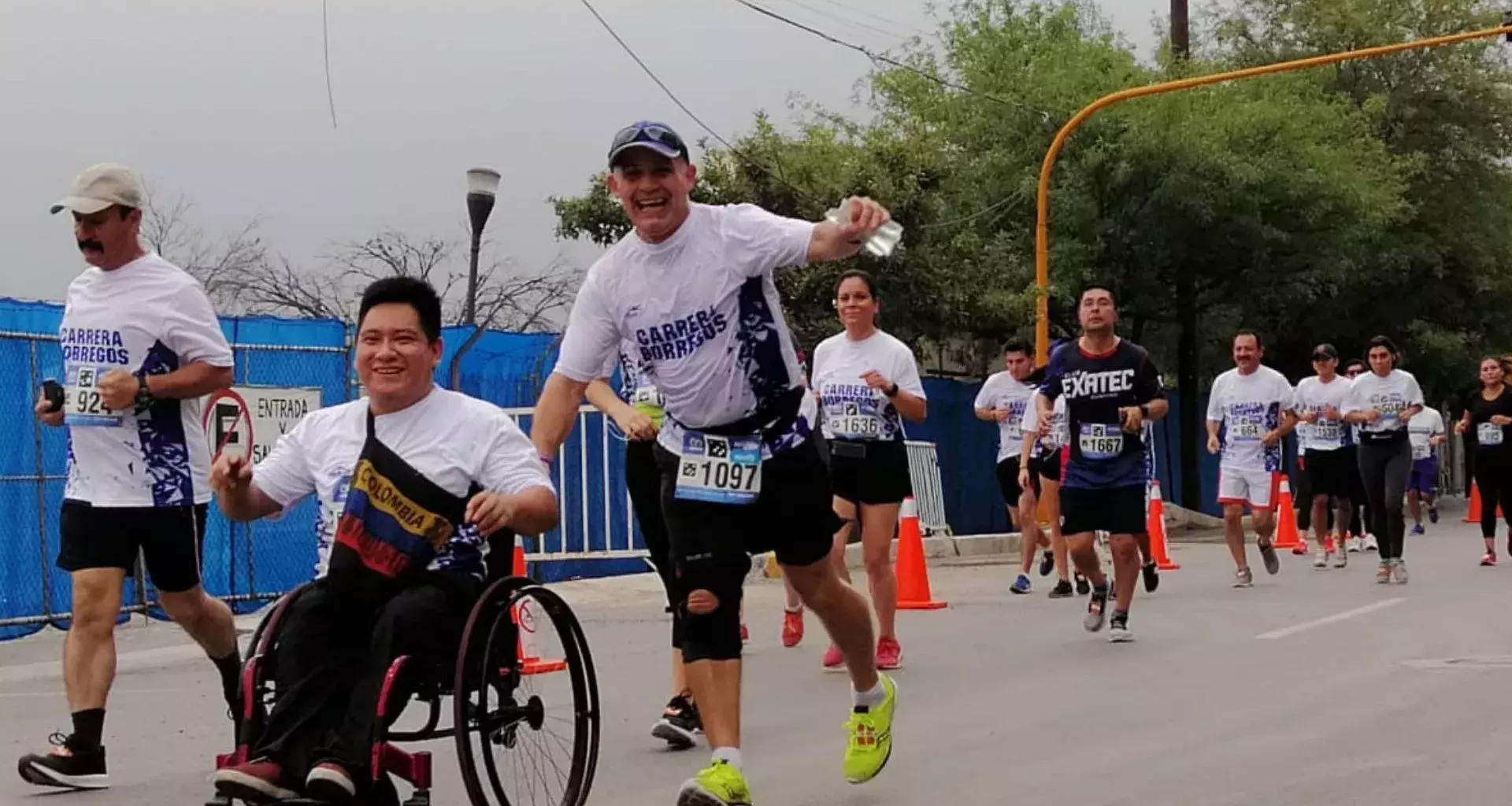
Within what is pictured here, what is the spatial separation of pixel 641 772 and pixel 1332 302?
29.0m

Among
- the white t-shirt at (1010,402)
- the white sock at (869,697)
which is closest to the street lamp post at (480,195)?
the white t-shirt at (1010,402)

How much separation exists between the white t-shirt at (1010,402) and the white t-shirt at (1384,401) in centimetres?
274

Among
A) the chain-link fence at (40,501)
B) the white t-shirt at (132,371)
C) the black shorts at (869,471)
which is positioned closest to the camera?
the white t-shirt at (132,371)

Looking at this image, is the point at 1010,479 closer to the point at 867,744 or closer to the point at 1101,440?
the point at 1101,440

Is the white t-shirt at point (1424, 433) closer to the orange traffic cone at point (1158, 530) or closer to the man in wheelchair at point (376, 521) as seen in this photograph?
the orange traffic cone at point (1158, 530)

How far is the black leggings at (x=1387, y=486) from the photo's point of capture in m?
15.0

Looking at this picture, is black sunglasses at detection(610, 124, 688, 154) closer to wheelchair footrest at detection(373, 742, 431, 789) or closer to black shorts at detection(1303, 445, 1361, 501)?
wheelchair footrest at detection(373, 742, 431, 789)

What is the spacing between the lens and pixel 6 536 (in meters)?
12.1

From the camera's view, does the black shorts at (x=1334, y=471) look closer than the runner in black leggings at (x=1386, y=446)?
No

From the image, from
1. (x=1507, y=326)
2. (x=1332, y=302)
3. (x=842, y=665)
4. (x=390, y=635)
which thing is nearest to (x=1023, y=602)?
(x=842, y=665)

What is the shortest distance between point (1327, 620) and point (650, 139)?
768cm

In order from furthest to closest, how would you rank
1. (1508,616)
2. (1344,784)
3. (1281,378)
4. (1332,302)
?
(1332,302) < (1281,378) < (1508,616) < (1344,784)

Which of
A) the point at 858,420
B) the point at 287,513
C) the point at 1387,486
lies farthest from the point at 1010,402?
the point at 858,420

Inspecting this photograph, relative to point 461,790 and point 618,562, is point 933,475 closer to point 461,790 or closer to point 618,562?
point 618,562
